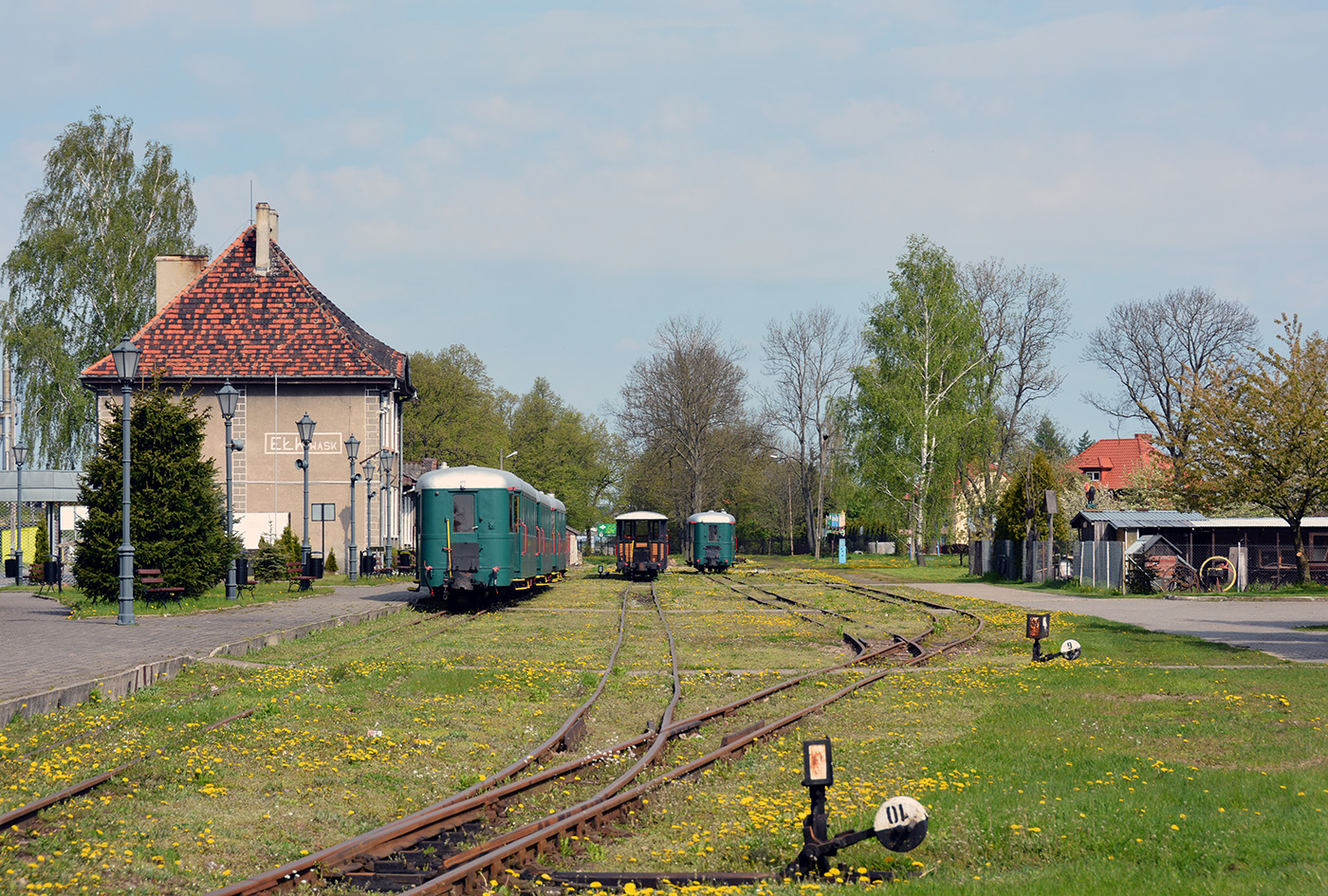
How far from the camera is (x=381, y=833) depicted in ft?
23.5

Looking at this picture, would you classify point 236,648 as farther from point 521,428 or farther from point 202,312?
point 521,428

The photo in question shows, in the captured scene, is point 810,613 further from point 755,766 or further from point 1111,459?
point 1111,459

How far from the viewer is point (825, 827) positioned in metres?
6.91

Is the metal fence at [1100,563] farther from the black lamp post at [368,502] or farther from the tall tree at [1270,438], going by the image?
the black lamp post at [368,502]

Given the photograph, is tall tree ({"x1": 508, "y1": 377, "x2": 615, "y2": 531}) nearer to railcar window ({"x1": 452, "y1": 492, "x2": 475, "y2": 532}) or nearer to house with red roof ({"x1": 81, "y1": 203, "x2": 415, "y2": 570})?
house with red roof ({"x1": 81, "y1": 203, "x2": 415, "y2": 570})

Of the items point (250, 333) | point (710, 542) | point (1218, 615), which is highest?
point (250, 333)

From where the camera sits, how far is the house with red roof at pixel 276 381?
155ft

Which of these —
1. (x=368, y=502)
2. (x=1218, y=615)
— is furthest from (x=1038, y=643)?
(x=368, y=502)

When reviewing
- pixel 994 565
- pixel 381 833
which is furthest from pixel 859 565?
pixel 381 833

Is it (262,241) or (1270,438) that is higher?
(262,241)

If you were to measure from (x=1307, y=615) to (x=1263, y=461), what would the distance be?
9525 millimetres

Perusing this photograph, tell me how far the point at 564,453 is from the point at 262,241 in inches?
2258

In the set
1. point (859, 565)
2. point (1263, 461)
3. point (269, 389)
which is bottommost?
point (859, 565)

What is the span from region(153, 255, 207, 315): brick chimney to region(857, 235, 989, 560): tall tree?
105 feet
